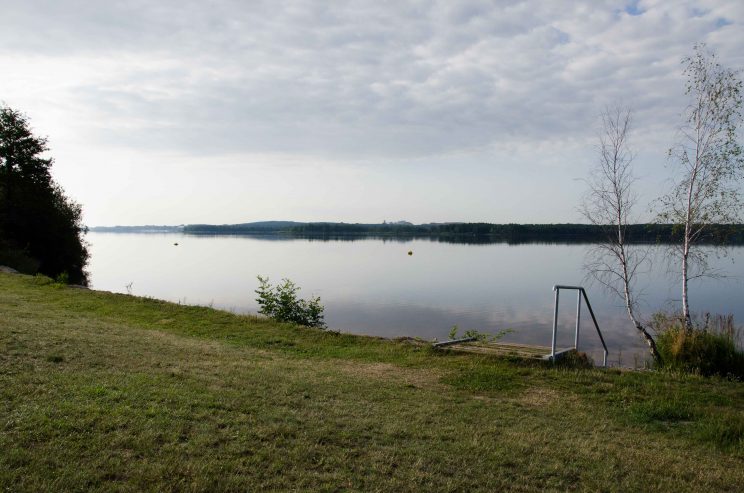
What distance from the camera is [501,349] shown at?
1034 cm

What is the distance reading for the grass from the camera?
13.8ft

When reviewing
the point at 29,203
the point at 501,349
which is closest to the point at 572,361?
the point at 501,349

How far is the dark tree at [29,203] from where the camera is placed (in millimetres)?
29828

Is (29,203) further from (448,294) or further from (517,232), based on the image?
(517,232)

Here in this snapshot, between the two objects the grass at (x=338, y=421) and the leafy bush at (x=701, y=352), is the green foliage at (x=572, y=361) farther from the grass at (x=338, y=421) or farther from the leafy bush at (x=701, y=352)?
the leafy bush at (x=701, y=352)

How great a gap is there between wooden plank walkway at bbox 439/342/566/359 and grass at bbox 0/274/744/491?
1.36 feet

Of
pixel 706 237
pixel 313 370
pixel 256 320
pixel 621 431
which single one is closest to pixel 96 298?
pixel 256 320

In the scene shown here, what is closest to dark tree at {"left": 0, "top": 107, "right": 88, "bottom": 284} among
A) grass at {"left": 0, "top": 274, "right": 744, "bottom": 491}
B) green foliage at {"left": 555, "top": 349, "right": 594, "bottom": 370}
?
grass at {"left": 0, "top": 274, "right": 744, "bottom": 491}

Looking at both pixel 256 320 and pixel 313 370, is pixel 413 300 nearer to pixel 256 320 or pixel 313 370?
pixel 256 320

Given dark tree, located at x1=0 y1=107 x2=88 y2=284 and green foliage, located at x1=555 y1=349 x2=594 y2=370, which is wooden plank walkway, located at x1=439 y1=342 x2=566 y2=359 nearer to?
green foliage, located at x1=555 y1=349 x2=594 y2=370

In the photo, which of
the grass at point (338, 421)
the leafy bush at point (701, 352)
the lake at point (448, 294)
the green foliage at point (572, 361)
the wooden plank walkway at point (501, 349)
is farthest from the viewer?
the lake at point (448, 294)

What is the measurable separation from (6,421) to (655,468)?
5.85 metres

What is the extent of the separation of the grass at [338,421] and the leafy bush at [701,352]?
44.2 inches

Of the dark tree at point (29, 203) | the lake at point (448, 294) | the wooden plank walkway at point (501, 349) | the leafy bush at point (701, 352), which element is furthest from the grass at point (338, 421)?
the dark tree at point (29, 203)
